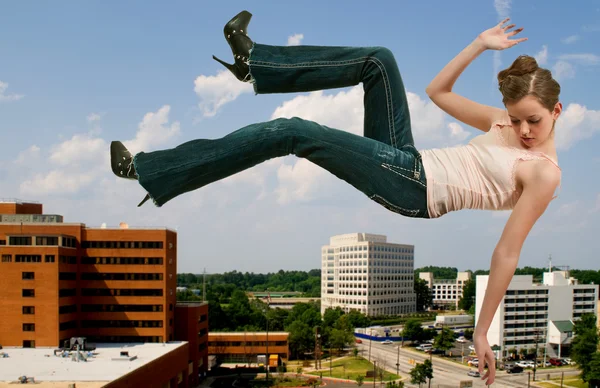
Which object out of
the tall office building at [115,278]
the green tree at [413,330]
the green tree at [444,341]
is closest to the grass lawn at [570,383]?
the green tree at [444,341]

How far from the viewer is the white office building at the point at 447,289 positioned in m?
88.8

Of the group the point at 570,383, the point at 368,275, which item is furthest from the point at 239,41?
the point at 368,275

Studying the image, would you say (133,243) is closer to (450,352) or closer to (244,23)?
(450,352)

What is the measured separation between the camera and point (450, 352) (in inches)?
1754

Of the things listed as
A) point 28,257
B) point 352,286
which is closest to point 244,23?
point 28,257

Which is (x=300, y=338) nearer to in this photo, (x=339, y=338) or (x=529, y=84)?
(x=339, y=338)

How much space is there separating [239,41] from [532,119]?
1.46 meters

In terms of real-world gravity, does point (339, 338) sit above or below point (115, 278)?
below

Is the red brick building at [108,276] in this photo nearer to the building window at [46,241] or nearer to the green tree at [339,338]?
the building window at [46,241]

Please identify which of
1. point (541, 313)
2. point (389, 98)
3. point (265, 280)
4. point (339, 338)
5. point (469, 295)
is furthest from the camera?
point (265, 280)

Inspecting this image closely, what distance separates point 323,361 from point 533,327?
52.9 ft

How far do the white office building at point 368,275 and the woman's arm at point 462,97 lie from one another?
204 ft

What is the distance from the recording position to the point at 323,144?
9.00ft

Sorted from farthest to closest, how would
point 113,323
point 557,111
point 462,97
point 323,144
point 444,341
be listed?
point 444,341 < point 113,323 < point 462,97 < point 557,111 < point 323,144
